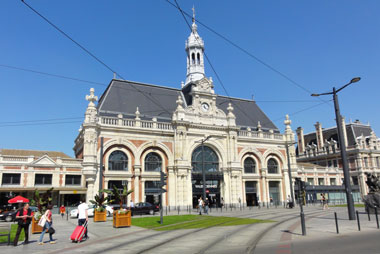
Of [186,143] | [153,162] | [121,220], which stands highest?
[186,143]

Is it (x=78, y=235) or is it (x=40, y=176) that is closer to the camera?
(x=78, y=235)

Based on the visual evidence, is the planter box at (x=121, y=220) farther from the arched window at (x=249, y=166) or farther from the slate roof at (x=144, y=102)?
the arched window at (x=249, y=166)

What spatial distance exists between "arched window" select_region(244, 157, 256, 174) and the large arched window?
5011 mm

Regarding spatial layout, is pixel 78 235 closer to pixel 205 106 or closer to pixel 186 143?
pixel 186 143

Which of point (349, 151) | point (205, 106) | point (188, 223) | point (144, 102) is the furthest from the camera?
point (349, 151)

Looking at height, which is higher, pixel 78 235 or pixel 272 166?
pixel 272 166

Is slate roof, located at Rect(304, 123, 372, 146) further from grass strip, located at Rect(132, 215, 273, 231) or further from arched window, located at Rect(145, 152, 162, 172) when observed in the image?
grass strip, located at Rect(132, 215, 273, 231)

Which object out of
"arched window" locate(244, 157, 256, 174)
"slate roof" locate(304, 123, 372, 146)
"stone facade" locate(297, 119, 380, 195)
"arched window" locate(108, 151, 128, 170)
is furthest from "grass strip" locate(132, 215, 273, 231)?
"slate roof" locate(304, 123, 372, 146)

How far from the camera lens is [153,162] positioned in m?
35.1

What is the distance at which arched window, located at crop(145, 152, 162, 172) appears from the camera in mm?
34656

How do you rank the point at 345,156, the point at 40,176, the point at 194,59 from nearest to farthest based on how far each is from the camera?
1. the point at 345,156
2. the point at 40,176
3. the point at 194,59

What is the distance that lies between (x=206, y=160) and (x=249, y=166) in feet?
23.9

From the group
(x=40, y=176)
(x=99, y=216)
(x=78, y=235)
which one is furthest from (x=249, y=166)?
(x=78, y=235)

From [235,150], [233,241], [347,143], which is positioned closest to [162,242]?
[233,241]
